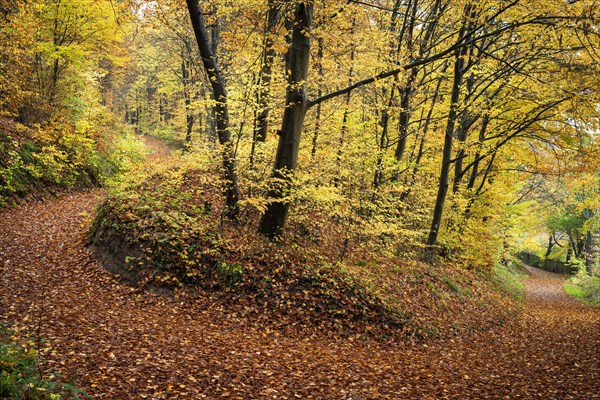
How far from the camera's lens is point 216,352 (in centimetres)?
598

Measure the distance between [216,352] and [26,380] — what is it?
290 centimetres

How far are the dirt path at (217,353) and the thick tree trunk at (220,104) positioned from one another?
2.99m

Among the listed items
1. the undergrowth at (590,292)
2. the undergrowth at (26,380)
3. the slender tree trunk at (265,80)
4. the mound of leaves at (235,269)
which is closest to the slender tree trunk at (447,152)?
the mound of leaves at (235,269)

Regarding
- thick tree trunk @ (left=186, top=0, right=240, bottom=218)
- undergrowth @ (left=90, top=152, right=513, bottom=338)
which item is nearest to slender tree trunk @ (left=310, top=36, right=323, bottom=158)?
undergrowth @ (left=90, top=152, right=513, bottom=338)

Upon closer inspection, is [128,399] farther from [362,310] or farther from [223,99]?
[223,99]

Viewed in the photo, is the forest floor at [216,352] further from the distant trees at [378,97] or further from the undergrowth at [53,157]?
the undergrowth at [53,157]

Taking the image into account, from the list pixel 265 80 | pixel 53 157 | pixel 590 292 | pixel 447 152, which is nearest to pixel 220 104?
pixel 265 80

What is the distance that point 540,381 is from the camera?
598cm

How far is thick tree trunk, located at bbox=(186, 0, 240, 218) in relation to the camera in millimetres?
8695

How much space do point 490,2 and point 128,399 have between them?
1050cm

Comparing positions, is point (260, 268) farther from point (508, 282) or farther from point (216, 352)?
point (508, 282)

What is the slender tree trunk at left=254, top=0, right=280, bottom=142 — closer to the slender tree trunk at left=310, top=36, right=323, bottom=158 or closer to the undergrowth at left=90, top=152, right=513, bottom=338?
the slender tree trunk at left=310, top=36, right=323, bottom=158

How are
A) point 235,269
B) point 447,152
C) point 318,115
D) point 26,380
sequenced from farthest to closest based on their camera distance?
point 318,115 < point 447,152 < point 235,269 < point 26,380

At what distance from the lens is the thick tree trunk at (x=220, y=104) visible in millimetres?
8695
